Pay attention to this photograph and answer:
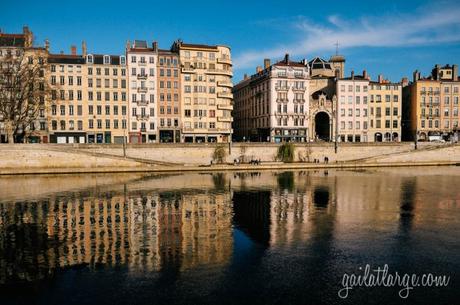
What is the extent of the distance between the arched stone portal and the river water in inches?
2270

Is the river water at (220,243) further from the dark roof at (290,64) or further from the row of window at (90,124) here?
the dark roof at (290,64)

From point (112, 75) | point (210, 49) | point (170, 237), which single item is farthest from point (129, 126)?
point (170, 237)

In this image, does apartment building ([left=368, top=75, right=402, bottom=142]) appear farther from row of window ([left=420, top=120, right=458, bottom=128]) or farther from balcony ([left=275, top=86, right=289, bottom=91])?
balcony ([left=275, top=86, right=289, bottom=91])

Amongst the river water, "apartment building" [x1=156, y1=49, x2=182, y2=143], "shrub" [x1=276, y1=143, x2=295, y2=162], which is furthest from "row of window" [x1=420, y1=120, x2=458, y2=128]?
"apartment building" [x1=156, y1=49, x2=182, y2=143]

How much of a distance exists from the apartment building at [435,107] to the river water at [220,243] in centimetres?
6198

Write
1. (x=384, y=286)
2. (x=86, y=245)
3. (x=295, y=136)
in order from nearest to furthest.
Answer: (x=384, y=286) → (x=86, y=245) → (x=295, y=136)

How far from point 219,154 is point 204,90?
20900mm

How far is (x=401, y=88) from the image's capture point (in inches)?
4203

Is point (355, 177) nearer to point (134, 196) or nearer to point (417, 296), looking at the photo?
point (134, 196)

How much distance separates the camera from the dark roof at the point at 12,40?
3241 inches

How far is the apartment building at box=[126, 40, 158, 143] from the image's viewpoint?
287 ft

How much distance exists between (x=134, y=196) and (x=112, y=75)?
49419mm

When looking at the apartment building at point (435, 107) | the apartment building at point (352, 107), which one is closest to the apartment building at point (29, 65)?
the apartment building at point (352, 107)

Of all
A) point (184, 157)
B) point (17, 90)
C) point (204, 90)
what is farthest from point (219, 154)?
point (17, 90)
